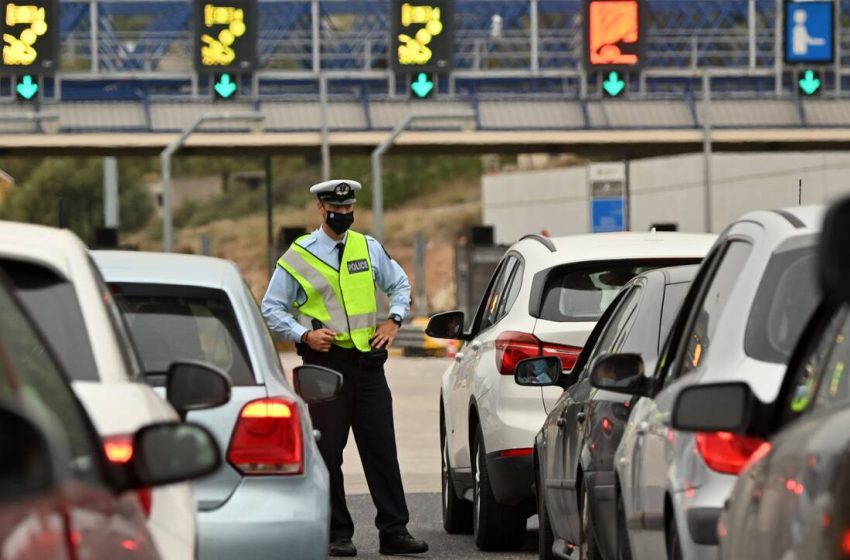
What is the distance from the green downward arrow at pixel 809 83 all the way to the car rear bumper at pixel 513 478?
3226 cm

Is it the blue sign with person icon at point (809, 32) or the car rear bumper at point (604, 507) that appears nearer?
the car rear bumper at point (604, 507)

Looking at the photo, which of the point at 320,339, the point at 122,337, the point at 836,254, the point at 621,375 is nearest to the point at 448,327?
the point at 320,339

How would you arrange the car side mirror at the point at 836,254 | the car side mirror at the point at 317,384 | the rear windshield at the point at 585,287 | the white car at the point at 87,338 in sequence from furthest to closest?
the rear windshield at the point at 585,287, the car side mirror at the point at 317,384, the white car at the point at 87,338, the car side mirror at the point at 836,254

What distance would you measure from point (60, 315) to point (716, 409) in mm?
1543

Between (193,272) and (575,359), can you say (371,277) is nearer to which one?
(575,359)

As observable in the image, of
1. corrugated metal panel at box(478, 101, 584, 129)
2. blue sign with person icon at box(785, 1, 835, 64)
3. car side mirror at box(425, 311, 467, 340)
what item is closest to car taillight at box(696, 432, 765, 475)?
car side mirror at box(425, 311, 467, 340)

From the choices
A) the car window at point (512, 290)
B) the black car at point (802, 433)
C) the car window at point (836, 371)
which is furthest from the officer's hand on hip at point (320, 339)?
the car window at point (836, 371)

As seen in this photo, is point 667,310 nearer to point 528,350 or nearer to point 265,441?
point 265,441

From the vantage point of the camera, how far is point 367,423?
11250 mm

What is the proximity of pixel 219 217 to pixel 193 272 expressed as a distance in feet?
366

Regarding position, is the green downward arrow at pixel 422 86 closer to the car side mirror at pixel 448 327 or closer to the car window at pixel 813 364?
the car side mirror at pixel 448 327

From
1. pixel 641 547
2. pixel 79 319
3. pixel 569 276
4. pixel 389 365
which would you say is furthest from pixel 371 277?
pixel 389 365

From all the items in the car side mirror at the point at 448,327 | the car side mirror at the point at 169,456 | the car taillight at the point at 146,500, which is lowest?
the car side mirror at the point at 448,327

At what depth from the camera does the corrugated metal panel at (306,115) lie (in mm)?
55188
